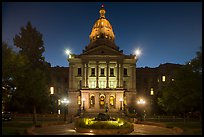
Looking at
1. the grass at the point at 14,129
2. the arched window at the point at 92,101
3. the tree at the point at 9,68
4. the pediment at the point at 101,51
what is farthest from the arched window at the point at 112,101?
the grass at the point at 14,129

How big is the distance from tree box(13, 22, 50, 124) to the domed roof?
147 feet

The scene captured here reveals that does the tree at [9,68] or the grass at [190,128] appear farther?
the tree at [9,68]

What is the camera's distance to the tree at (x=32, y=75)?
45.0 metres

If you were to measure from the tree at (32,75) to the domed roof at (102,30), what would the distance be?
44.9 m

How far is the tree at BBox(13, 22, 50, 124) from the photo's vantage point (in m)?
45.0

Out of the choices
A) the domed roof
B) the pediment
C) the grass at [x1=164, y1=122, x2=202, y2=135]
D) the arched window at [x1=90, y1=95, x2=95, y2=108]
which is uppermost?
the domed roof

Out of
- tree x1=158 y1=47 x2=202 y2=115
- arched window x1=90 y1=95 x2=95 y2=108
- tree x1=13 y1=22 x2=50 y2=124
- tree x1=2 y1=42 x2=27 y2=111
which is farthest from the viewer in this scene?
arched window x1=90 y1=95 x2=95 y2=108

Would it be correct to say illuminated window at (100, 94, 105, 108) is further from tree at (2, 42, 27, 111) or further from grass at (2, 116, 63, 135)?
tree at (2, 42, 27, 111)

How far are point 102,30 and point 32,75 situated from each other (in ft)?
202

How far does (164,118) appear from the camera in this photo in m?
61.8

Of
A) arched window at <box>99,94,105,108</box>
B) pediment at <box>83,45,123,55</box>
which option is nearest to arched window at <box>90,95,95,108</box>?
arched window at <box>99,94,105,108</box>

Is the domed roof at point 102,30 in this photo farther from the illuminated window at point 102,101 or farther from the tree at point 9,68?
the tree at point 9,68

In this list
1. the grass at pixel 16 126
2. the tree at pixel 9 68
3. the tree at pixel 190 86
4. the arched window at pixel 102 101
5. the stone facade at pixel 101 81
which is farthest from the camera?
the arched window at pixel 102 101

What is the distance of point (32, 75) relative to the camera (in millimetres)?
46250
